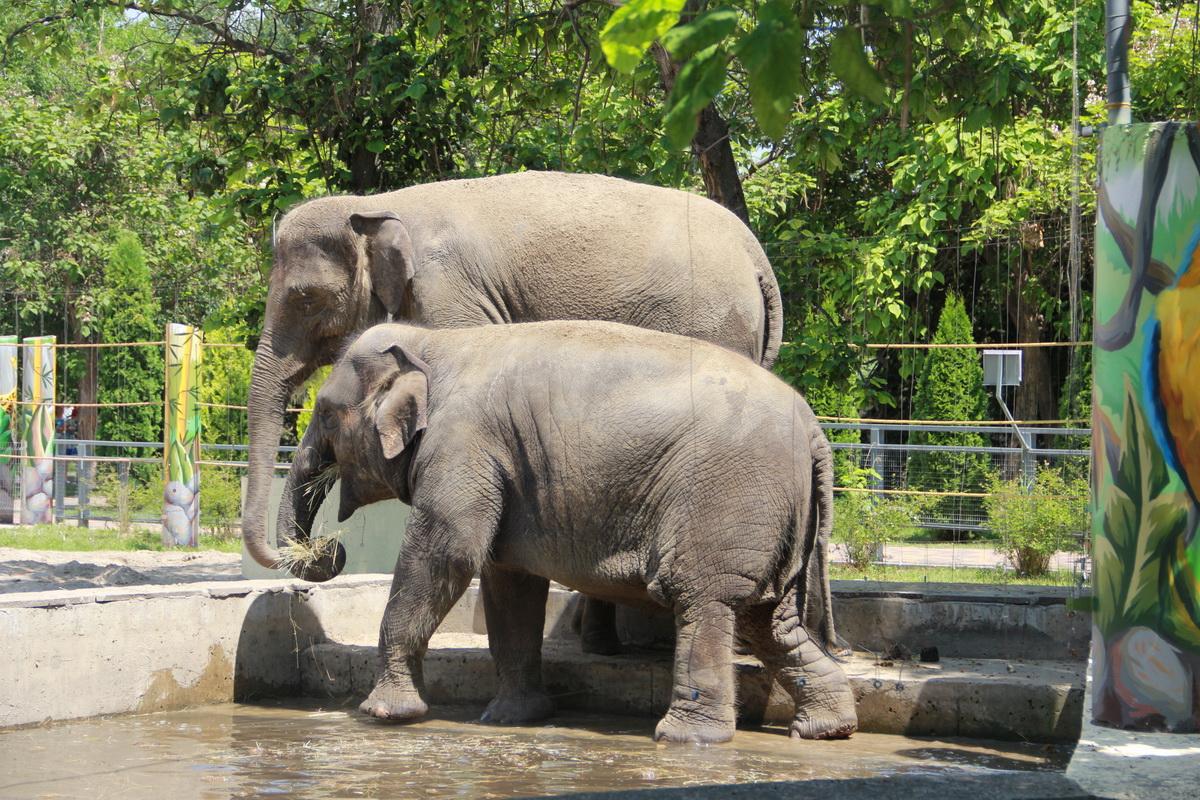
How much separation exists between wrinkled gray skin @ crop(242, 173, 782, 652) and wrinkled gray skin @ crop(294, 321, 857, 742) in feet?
2.54

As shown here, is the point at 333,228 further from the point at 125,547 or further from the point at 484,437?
the point at 125,547

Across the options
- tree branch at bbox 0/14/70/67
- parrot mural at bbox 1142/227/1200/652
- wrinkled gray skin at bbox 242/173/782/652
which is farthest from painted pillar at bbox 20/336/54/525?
parrot mural at bbox 1142/227/1200/652

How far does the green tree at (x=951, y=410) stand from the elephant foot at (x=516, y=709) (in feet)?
27.8

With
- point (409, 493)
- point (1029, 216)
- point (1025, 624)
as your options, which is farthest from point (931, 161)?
point (409, 493)

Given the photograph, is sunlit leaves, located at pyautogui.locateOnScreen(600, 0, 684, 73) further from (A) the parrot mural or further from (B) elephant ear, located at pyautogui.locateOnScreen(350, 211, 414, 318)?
(B) elephant ear, located at pyautogui.locateOnScreen(350, 211, 414, 318)

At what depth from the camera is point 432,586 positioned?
22.8ft

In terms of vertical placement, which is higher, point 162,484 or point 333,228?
point 333,228

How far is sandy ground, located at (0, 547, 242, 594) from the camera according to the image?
455 inches

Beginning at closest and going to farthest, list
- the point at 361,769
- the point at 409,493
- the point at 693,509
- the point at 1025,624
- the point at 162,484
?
1. the point at 361,769
2. the point at 693,509
3. the point at 409,493
4. the point at 1025,624
5. the point at 162,484

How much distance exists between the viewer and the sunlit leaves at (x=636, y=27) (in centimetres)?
272

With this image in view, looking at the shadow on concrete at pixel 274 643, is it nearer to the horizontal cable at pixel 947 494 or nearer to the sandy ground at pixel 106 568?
the sandy ground at pixel 106 568

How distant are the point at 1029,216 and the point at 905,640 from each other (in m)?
9.35

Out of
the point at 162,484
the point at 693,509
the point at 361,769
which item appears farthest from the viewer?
the point at 162,484

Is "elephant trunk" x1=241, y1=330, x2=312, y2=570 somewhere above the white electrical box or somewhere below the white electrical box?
below
